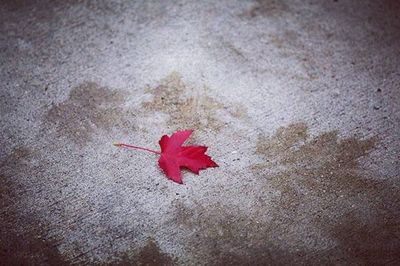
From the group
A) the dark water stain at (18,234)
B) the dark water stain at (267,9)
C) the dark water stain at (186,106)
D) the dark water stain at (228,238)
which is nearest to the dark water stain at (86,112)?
the dark water stain at (186,106)

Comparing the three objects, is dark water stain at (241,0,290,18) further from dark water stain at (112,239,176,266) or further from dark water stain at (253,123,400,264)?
dark water stain at (112,239,176,266)

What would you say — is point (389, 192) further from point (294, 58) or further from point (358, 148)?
point (294, 58)

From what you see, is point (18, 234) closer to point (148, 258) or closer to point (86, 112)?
point (148, 258)

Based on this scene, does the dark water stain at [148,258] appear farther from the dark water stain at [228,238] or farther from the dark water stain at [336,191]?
the dark water stain at [336,191]

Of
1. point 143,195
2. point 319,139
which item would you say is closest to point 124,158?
point 143,195

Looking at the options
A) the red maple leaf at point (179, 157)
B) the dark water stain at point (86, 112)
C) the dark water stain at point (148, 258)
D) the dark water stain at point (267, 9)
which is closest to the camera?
the dark water stain at point (148, 258)

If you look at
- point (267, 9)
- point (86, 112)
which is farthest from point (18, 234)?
point (267, 9)
